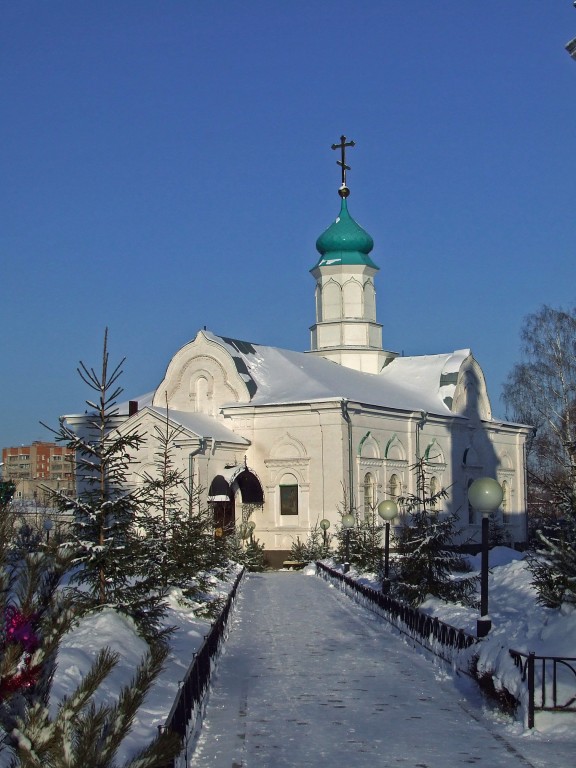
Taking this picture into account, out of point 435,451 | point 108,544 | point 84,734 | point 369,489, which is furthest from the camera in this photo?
point 435,451

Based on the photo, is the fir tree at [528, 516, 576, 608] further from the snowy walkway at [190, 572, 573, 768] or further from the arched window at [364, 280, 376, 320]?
the arched window at [364, 280, 376, 320]

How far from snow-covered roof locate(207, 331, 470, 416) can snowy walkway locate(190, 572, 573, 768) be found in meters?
20.1

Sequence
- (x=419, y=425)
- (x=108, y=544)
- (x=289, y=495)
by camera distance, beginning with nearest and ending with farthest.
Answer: (x=108, y=544) < (x=289, y=495) < (x=419, y=425)

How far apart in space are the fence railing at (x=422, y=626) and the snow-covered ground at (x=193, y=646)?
42 cm

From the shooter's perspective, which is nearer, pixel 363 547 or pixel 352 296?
pixel 363 547

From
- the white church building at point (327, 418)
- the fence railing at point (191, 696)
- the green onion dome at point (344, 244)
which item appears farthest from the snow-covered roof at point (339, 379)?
the fence railing at point (191, 696)

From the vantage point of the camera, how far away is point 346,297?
40469mm

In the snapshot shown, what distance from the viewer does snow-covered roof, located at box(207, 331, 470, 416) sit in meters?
35.0

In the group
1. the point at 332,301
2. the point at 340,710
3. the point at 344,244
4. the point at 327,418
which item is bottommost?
the point at 340,710

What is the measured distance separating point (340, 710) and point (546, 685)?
184cm

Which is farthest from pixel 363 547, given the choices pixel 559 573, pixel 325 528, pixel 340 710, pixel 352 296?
pixel 352 296

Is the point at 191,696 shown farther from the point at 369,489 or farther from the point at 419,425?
the point at 419,425

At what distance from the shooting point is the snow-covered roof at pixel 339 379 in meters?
35.0

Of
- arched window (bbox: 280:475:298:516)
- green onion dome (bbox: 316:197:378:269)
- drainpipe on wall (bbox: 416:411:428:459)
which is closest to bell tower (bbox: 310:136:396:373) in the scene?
green onion dome (bbox: 316:197:378:269)
